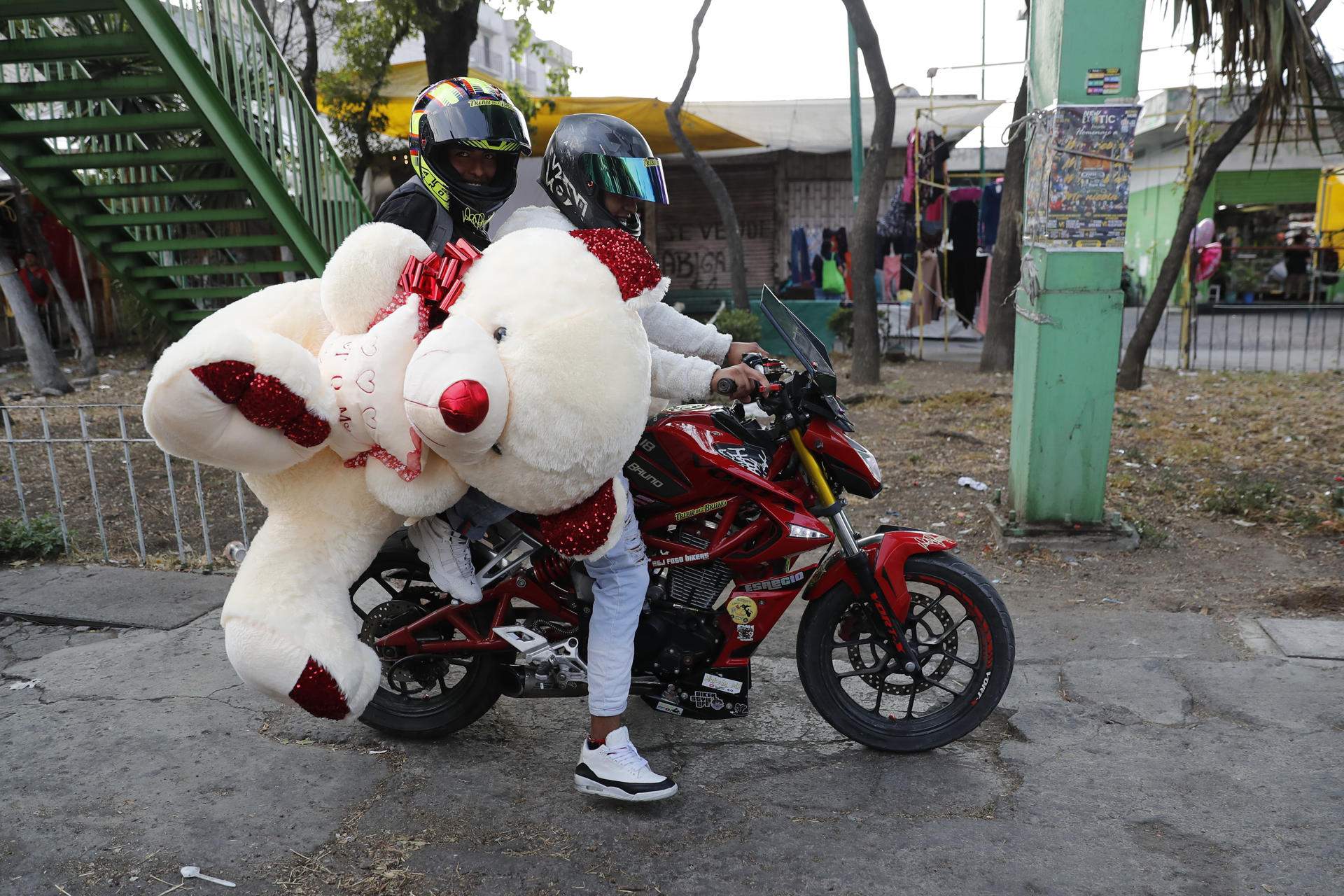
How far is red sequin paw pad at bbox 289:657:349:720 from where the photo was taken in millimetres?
2443

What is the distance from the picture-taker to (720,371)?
287 cm

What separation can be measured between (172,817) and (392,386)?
155 cm

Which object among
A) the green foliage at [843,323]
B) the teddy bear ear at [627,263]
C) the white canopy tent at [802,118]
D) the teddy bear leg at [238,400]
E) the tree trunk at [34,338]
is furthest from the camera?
the white canopy tent at [802,118]

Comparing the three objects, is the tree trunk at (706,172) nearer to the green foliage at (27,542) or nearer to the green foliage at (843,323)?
the green foliage at (843,323)

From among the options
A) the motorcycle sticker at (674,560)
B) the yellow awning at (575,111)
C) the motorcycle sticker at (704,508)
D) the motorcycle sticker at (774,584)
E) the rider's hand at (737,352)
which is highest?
the yellow awning at (575,111)

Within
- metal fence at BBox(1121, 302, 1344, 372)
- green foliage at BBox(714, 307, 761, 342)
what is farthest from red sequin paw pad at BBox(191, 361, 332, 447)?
green foliage at BBox(714, 307, 761, 342)

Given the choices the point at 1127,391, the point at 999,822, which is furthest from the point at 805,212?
the point at 999,822

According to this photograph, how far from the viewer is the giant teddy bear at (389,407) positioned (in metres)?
2.31

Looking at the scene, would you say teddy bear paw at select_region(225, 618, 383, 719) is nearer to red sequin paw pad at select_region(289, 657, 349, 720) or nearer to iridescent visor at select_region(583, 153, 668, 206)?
red sequin paw pad at select_region(289, 657, 349, 720)

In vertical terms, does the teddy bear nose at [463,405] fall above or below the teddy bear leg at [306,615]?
above

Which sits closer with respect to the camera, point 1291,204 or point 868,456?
point 868,456

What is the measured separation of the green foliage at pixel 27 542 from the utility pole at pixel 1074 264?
16.9 ft

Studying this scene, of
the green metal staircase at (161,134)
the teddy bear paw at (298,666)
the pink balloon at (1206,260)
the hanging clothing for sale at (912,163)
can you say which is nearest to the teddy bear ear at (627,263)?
the teddy bear paw at (298,666)

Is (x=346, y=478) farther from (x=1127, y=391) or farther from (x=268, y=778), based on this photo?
(x=1127, y=391)
